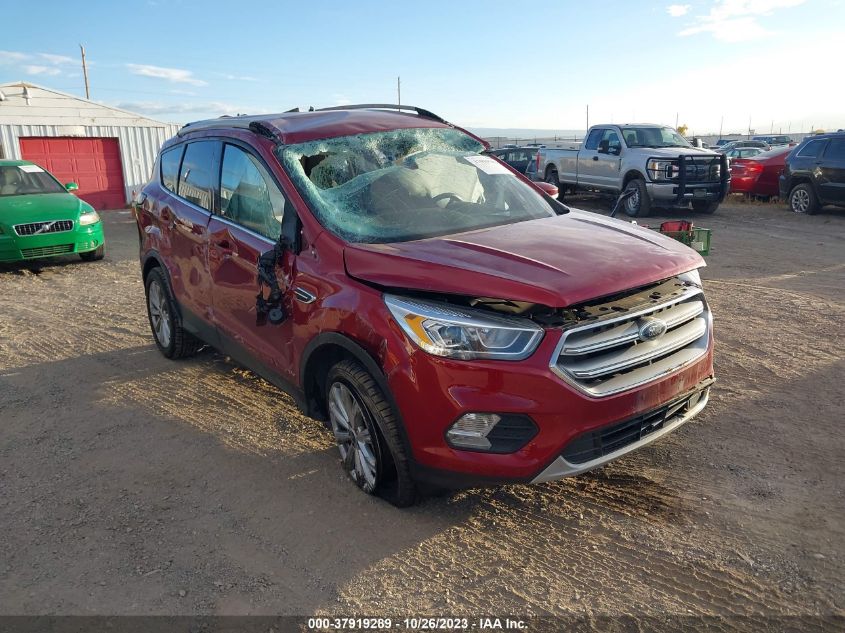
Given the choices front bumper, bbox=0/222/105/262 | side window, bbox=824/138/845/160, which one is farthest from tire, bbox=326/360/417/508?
side window, bbox=824/138/845/160

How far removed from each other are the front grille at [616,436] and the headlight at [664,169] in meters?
12.1

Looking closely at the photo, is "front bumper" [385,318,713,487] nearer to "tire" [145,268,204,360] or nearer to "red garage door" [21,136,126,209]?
"tire" [145,268,204,360]

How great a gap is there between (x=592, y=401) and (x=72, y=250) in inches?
393

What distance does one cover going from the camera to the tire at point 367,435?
3.14m

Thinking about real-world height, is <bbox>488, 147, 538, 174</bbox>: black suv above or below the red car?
above

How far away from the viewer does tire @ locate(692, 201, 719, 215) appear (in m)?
15.5

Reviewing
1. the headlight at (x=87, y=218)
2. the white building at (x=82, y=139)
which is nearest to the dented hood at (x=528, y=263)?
the headlight at (x=87, y=218)

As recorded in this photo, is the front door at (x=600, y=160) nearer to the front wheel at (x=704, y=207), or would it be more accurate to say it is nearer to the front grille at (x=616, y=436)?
the front wheel at (x=704, y=207)

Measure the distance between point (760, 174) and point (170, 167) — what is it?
51.2 feet

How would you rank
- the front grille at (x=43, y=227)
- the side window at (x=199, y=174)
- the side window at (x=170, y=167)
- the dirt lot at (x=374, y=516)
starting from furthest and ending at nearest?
the front grille at (x=43, y=227) < the side window at (x=170, y=167) < the side window at (x=199, y=174) < the dirt lot at (x=374, y=516)

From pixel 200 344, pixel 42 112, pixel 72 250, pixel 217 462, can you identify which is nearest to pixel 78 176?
pixel 42 112

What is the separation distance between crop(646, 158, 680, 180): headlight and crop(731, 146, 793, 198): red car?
3.86 m

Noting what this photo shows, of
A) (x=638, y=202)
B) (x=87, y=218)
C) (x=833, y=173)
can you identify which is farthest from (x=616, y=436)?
(x=833, y=173)

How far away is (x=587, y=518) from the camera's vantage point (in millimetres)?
3256
